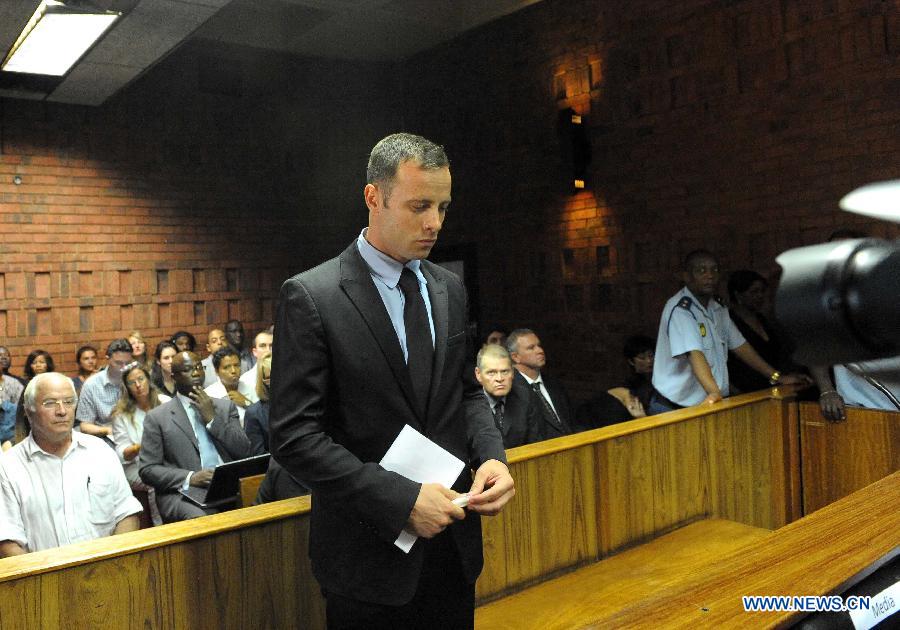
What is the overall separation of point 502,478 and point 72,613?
0.91 meters

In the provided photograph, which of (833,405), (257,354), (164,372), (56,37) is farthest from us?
(164,372)

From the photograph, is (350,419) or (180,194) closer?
(350,419)

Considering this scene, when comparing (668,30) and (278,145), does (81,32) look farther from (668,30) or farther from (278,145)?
(668,30)

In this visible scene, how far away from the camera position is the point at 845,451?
3.28 meters

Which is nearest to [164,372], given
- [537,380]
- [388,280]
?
[537,380]

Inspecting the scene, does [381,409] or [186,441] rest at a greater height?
[381,409]

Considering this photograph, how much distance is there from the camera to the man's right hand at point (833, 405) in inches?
128

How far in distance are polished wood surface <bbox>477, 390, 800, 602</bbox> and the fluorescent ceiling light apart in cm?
366

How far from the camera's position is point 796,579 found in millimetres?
1299

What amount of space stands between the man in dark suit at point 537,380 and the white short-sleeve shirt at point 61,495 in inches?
75.3

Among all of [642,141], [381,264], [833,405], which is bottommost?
[833,405]

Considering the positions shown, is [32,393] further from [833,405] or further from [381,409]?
[833,405]

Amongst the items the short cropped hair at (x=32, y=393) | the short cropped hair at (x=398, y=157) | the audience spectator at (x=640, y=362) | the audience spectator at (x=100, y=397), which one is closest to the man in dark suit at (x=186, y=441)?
the short cropped hair at (x=32, y=393)

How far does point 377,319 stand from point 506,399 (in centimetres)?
219
